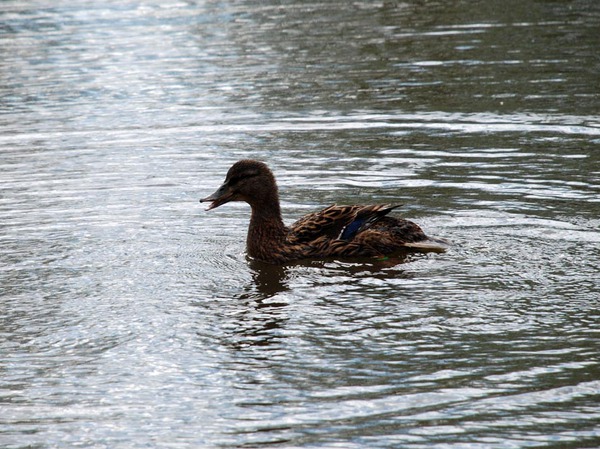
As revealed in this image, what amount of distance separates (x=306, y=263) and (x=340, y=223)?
47cm

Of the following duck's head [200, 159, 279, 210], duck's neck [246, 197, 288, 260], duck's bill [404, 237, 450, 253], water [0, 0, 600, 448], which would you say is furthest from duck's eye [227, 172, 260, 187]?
duck's bill [404, 237, 450, 253]

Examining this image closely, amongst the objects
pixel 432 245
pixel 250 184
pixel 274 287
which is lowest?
pixel 274 287

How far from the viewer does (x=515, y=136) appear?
13.8 metres

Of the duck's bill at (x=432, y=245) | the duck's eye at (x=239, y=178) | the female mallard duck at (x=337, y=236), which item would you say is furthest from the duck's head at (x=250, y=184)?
the duck's bill at (x=432, y=245)

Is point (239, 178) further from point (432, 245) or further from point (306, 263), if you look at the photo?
point (432, 245)

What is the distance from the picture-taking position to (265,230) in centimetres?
1042

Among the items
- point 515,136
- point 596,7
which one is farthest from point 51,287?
point 596,7

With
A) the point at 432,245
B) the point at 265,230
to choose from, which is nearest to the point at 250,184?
the point at 265,230

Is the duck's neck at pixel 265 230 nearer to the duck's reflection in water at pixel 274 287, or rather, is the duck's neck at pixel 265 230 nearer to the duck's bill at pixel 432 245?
the duck's reflection in water at pixel 274 287

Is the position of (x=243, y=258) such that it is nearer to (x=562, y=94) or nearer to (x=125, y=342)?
(x=125, y=342)

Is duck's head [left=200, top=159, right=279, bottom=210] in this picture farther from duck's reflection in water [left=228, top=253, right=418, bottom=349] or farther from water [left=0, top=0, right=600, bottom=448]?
duck's reflection in water [left=228, top=253, right=418, bottom=349]

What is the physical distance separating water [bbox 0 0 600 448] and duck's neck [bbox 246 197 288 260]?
0.16 metres

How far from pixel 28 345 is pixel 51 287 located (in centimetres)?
138

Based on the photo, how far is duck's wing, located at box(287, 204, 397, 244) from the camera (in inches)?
401
